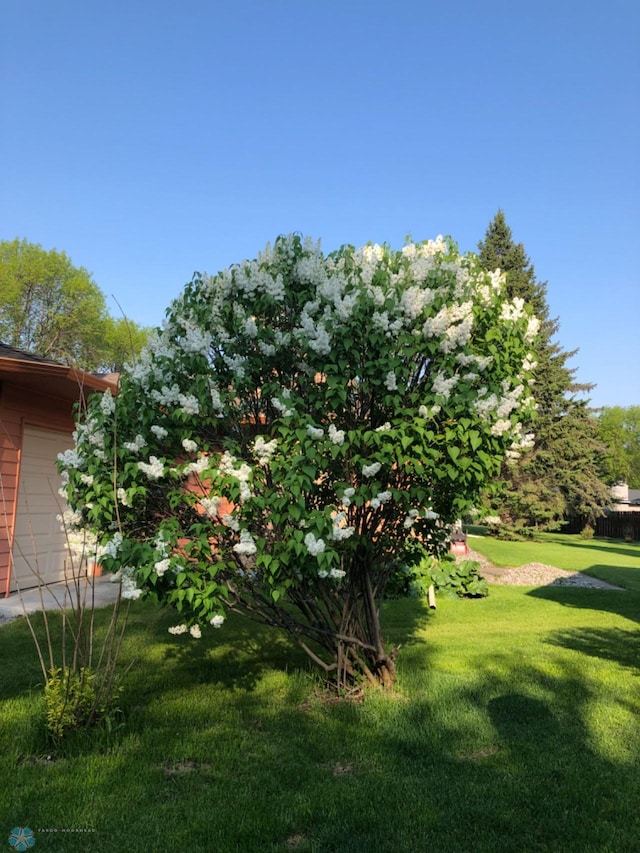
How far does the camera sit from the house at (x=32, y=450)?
721cm

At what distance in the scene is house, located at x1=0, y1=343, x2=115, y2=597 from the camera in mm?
7207

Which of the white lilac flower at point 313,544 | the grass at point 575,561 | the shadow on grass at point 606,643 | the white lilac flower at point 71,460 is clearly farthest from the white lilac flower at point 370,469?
Answer: the grass at point 575,561

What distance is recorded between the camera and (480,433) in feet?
11.4

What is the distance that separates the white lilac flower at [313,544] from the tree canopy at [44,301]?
31.7 meters

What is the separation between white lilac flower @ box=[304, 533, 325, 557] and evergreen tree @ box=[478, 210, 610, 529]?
21.9 meters

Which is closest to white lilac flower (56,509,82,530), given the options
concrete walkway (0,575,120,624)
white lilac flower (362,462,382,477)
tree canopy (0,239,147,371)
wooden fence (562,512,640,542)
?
white lilac flower (362,462,382,477)

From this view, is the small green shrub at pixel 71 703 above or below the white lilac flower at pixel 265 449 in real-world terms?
below

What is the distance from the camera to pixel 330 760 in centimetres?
319

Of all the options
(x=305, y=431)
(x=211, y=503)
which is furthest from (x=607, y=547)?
(x=211, y=503)

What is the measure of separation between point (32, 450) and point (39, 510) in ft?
2.99

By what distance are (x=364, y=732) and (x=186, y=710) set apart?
1235mm

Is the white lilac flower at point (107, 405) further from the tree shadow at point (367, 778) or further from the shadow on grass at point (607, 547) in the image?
the shadow on grass at point (607, 547)

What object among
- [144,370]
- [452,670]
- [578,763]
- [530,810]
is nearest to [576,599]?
[452,670]

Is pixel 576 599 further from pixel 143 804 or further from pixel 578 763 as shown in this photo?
pixel 143 804
